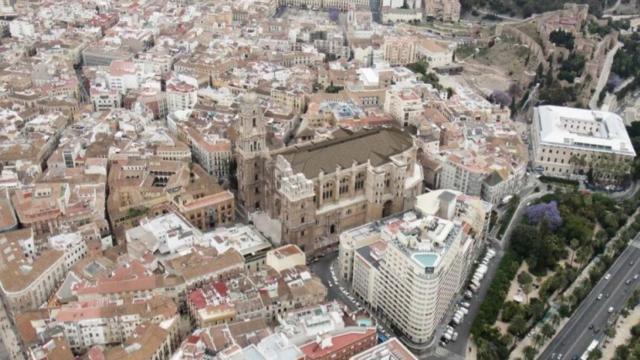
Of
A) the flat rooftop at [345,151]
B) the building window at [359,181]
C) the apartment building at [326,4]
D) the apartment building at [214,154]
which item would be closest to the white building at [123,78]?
the apartment building at [214,154]

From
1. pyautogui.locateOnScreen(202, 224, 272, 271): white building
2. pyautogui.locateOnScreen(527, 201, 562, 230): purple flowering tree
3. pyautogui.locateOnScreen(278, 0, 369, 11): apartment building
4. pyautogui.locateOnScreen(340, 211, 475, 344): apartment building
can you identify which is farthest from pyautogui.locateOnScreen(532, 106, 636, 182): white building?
pyautogui.locateOnScreen(278, 0, 369, 11): apartment building

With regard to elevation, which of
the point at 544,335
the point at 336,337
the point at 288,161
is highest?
the point at 288,161

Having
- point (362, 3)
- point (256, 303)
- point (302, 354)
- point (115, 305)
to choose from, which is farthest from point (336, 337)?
point (362, 3)

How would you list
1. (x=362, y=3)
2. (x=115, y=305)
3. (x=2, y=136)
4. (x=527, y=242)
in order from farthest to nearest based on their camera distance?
(x=362, y=3)
(x=2, y=136)
(x=527, y=242)
(x=115, y=305)

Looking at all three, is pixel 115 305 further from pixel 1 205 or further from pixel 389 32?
pixel 389 32

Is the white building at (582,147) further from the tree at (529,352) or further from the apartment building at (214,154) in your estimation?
the apartment building at (214,154)

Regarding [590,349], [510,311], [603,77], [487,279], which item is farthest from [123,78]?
[603,77]
